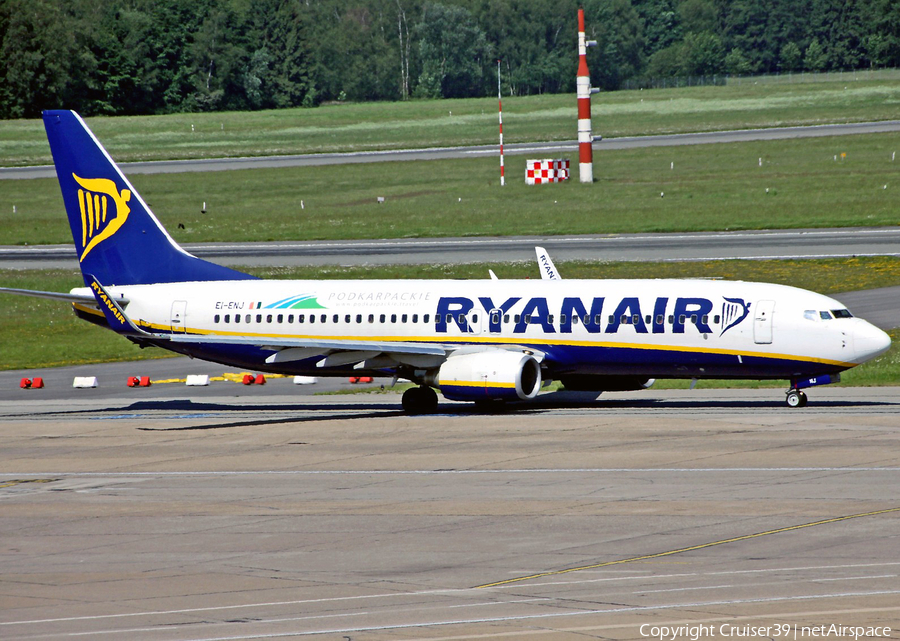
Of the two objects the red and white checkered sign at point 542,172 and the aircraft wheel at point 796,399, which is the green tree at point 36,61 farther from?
the aircraft wheel at point 796,399

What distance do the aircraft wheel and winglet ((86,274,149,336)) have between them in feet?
70.6

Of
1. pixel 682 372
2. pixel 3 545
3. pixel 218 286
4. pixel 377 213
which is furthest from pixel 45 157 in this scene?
pixel 3 545

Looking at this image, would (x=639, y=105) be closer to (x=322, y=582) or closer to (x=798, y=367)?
(x=798, y=367)

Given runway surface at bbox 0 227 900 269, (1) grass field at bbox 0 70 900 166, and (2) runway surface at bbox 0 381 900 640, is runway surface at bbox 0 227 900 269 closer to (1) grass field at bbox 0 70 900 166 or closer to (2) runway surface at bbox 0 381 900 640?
(2) runway surface at bbox 0 381 900 640

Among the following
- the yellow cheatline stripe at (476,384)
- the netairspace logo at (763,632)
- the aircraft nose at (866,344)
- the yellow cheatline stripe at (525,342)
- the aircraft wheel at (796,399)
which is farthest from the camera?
the yellow cheatline stripe at (476,384)

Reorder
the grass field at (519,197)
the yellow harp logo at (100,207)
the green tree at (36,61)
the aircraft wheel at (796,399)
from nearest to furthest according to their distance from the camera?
the aircraft wheel at (796,399) < the yellow harp logo at (100,207) < the grass field at (519,197) < the green tree at (36,61)

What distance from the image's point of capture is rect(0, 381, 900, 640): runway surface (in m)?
17.3

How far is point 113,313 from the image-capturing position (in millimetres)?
43594

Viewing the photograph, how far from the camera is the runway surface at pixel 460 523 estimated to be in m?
17.3

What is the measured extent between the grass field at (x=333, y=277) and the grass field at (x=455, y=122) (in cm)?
6969

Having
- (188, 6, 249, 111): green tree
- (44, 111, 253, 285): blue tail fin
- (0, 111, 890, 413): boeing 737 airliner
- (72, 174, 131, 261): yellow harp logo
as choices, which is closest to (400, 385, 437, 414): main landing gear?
(0, 111, 890, 413): boeing 737 airliner

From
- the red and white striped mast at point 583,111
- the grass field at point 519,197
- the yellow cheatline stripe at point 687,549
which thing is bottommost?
the yellow cheatline stripe at point 687,549

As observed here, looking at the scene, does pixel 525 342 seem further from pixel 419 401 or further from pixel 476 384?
pixel 419 401

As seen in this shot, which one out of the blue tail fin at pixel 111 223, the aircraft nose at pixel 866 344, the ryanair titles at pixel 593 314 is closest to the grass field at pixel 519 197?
the blue tail fin at pixel 111 223
